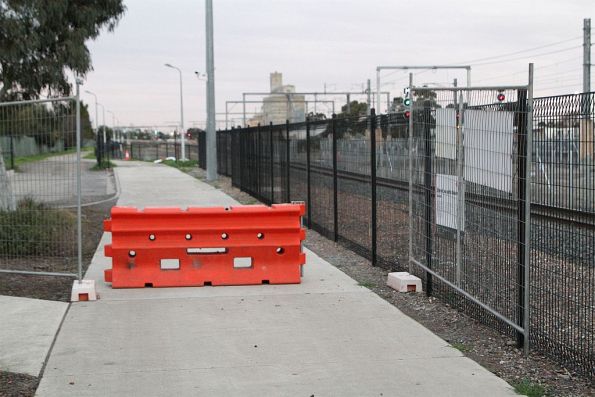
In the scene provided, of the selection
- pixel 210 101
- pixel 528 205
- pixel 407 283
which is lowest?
pixel 407 283

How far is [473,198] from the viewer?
7664 millimetres

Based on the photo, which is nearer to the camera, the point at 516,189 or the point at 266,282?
the point at 516,189

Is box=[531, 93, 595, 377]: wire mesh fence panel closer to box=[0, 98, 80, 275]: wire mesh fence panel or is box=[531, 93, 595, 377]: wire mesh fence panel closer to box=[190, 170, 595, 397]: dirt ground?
box=[190, 170, 595, 397]: dirt ground

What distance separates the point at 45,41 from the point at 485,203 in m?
11.2

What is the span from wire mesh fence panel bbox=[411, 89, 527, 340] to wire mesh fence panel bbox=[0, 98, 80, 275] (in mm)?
3902

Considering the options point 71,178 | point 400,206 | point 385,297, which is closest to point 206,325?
point 385,297

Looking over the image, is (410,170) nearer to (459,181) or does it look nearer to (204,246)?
(459,181)

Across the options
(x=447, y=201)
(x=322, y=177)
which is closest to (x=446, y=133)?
(x=447, y=201)

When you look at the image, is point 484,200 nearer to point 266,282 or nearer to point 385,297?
point 385,297

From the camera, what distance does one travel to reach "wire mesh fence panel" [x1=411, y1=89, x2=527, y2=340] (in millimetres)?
6703

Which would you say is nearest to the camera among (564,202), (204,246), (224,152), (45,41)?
(564,202)

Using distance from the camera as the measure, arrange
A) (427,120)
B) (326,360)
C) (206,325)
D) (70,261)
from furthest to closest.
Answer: (70,261)
(427,120)
(206,325)
(326,360)

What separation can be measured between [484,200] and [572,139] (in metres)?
1.66

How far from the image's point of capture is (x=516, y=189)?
21.8 ft
